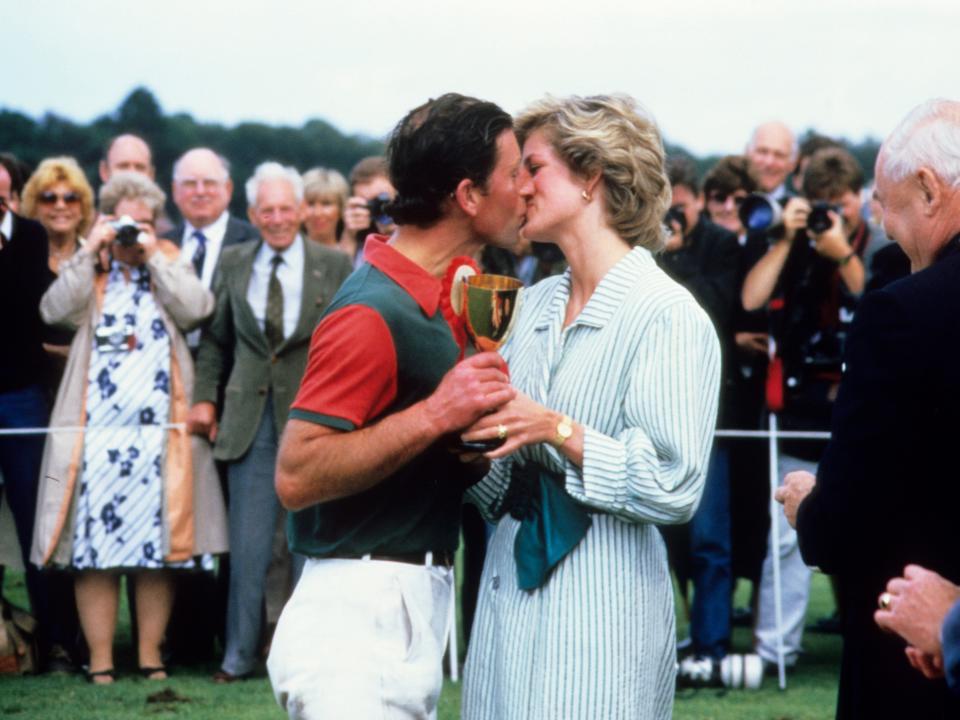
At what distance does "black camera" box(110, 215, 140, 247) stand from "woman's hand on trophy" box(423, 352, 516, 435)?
4597 millimetres

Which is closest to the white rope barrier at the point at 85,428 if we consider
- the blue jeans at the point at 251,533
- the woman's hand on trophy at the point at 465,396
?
the blue jeans at the point at 251,533

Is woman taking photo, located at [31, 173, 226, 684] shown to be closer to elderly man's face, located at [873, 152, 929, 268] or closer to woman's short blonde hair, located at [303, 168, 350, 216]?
woman's short blonde hair, located at [303, 168, 350, 216]

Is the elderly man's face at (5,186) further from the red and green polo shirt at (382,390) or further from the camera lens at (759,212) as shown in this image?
the red and green polo shirt at (382,390)

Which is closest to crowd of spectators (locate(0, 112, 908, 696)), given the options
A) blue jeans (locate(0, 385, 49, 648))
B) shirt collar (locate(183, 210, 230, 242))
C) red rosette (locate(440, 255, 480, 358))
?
blue jeans (locate(0, 385, 49, 648))

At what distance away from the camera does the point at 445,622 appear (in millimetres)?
3576

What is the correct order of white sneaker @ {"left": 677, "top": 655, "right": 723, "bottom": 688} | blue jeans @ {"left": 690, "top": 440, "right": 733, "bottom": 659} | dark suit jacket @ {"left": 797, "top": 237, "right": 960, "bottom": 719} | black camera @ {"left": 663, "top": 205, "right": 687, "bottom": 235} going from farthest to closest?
black camera @ {"left": 663, "top": 205, "right": 687, "bottom": 235} → blue jeans @ {"left": 690, "top": 440, "right": 733, "bottom": 659} → white sneaker @ {"left": 677, "top": 655, "right": 723, "bottom": 688} → dark suit jacket @ {"left": 797, "top": 237, "right": 960, "bottom": 719}

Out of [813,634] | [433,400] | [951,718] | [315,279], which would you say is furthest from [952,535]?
[813,634]

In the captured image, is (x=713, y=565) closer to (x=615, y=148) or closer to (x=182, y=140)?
(x=615, y=148)

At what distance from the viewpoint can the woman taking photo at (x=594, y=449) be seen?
11.7 ft

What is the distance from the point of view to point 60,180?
339 inches

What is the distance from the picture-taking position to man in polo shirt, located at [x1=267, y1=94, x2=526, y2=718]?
329cm

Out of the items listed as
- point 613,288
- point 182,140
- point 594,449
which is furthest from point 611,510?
point 182,140

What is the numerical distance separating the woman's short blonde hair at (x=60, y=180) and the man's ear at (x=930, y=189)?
633 cm

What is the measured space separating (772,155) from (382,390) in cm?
683
